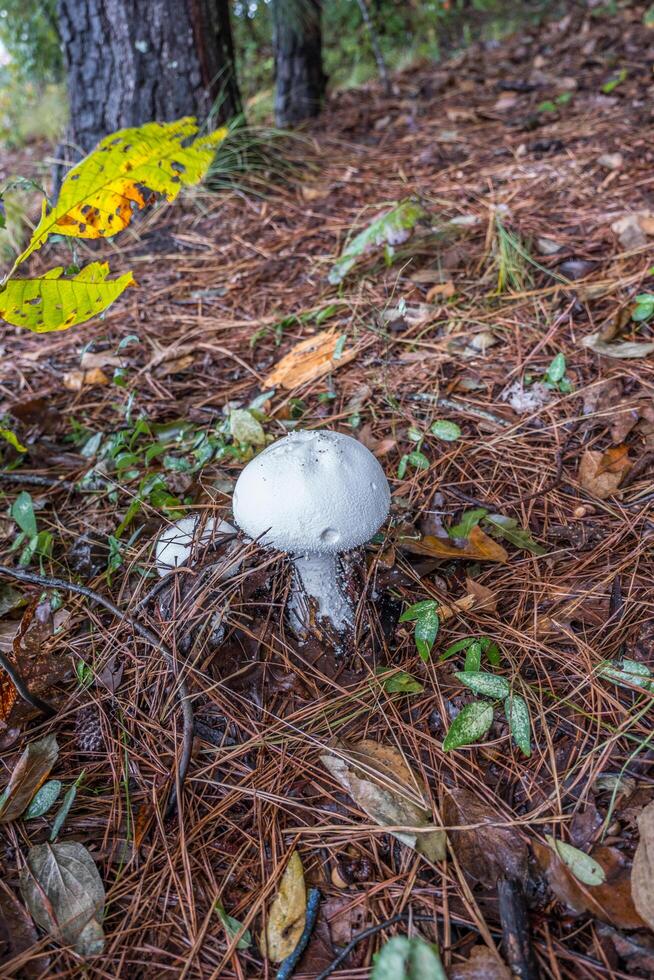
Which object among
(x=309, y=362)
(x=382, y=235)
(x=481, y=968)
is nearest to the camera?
(x=481, y=968)

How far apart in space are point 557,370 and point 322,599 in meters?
1.29

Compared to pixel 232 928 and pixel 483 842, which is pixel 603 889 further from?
pixel 232 928

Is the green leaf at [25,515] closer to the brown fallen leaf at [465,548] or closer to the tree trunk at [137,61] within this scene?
the brown fallen leaf at [465,548]

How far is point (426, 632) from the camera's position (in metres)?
1.68

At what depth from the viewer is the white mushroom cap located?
1.57 meters

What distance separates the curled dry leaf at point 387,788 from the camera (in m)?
1.33

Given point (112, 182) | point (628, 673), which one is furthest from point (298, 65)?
point (628, 673)

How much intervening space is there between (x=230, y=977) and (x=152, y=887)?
244mm

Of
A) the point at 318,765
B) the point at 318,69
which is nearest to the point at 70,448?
the point at 318,765

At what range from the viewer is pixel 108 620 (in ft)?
6.17

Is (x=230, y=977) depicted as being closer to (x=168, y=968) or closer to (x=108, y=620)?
(x=168, y=968)

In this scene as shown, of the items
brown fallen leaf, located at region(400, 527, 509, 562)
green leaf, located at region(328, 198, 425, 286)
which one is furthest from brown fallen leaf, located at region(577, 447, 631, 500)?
green leaf, located at region(328, 198, 425, 286)

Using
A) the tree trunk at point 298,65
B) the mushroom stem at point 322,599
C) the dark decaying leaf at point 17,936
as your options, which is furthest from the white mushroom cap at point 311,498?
the tree trunk at point 298,65

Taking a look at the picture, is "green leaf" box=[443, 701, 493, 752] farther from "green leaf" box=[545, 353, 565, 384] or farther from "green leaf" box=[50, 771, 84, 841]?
"green leaf" box=[545, 353, 565, 384]
